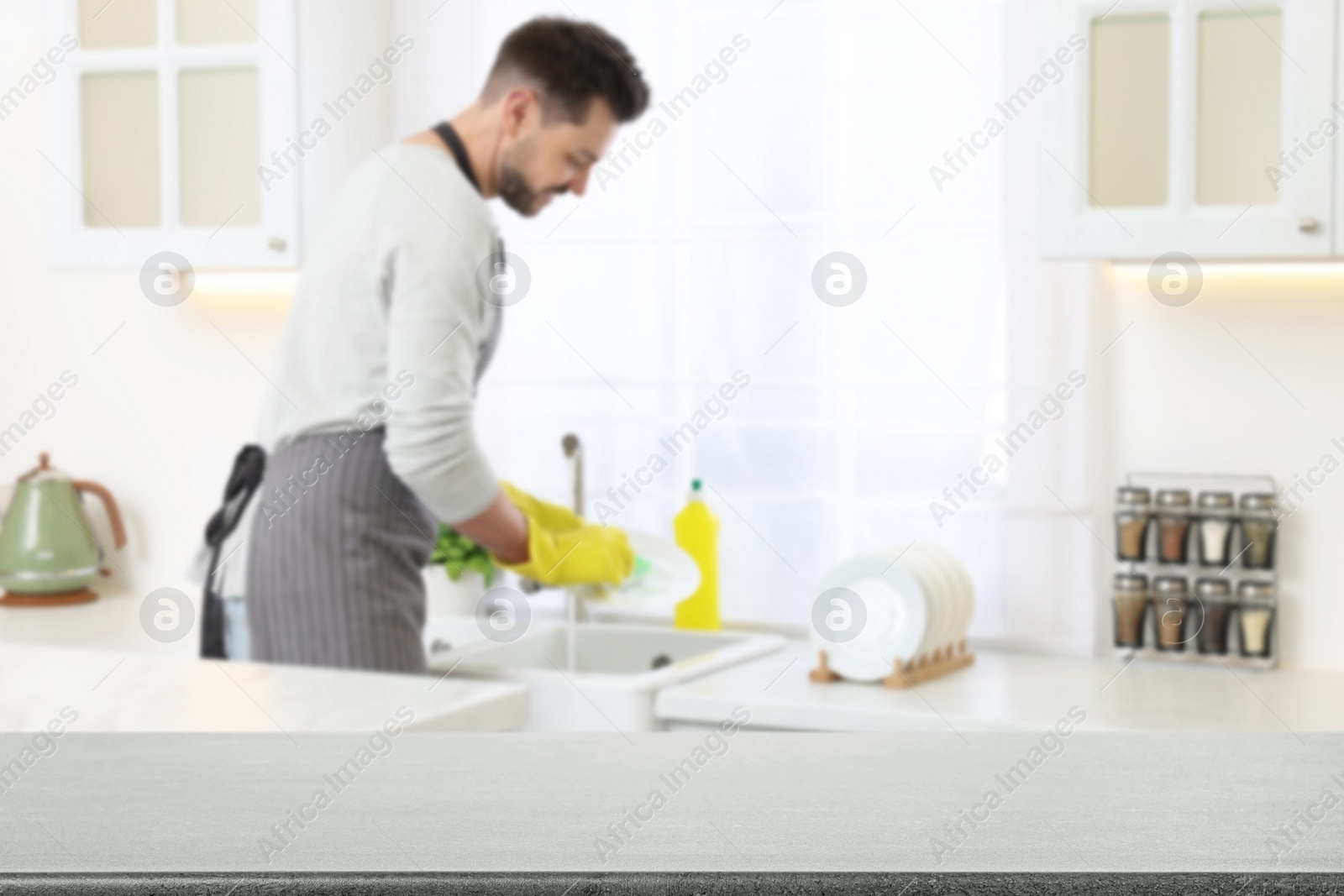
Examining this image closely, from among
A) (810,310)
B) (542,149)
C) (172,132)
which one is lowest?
(810,310)

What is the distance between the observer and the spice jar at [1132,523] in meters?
1.77

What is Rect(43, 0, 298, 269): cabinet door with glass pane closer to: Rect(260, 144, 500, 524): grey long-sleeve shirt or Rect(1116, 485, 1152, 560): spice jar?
Rect(260, 144, 500, 524): grey long-sleeve shirt

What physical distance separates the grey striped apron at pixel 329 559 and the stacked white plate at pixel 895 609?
518 millimetres

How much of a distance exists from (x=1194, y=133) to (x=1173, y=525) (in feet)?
1.50

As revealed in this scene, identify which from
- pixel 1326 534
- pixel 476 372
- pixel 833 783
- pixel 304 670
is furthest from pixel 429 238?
pixel 1326 534

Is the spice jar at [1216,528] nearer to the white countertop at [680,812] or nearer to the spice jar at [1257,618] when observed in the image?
the spice jar at [1257,618]

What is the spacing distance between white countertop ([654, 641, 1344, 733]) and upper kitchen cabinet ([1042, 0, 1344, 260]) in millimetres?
476

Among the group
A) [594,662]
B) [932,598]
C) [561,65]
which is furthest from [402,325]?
[594,662]

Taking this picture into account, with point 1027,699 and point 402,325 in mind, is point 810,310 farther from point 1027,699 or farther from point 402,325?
point 402,325

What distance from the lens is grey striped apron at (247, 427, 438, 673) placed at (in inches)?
51.1

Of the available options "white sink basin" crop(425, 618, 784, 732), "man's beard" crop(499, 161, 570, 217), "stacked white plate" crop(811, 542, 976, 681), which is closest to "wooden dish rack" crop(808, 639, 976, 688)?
"stacked white plate" crop(811, 542, 976, 681)

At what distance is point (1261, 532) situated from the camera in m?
1.72

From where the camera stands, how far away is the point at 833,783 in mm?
329

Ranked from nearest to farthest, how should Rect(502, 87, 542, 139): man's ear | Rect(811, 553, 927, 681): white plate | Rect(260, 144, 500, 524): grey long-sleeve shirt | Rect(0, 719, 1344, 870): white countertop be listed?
Rect(0, 719, 1344, 870): white countertop → Rect(260, 144, 500, 524): grey long-sleeve shirt → Rect(502, 87, 542, 139): man's ear → Rect(811, 553, 927, 681): white plate
